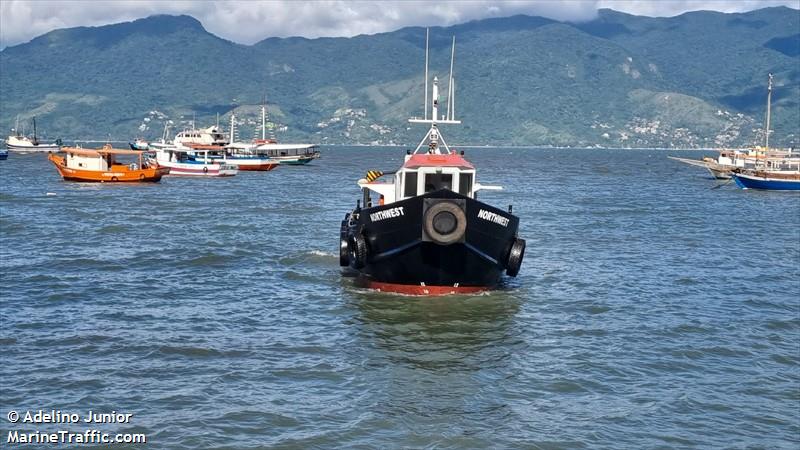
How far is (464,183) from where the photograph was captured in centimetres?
3284

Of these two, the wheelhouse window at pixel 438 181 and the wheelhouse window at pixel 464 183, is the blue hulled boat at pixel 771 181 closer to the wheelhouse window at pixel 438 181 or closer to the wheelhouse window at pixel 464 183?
the wheelhouse window at pixel 464 183

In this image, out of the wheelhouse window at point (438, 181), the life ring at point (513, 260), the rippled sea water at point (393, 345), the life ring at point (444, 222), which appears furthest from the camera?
the life ring at point (513, 260)

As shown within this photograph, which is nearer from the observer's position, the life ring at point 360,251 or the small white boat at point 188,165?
the life ring at point 360,251

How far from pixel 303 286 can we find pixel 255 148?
395ft

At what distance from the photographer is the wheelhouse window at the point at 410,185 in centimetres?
3281

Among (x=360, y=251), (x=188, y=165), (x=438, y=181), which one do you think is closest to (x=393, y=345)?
(x=360, y=251)

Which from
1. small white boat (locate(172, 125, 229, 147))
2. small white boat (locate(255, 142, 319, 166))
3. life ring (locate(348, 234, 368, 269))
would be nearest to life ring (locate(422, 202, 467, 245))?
life ring (locate(348, 234, 368, 269))

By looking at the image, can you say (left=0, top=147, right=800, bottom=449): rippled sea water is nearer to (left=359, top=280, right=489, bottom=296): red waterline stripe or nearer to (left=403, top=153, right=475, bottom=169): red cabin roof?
(left=359, top=280, right=489, bottom=296): red waterline stripe

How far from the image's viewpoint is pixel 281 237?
51500 mm

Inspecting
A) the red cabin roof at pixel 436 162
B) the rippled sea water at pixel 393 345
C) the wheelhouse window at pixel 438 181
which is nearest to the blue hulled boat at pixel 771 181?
the rippled sea water at pixel 393 345

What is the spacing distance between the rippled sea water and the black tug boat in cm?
88

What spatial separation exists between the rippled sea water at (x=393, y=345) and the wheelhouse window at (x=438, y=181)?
4278 mm

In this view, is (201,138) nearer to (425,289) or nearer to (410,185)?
(410,185)

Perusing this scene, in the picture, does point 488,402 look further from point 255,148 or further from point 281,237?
point 255,148
